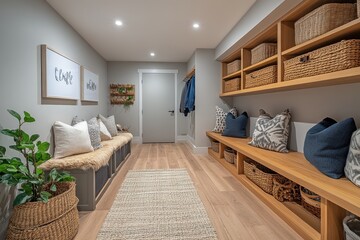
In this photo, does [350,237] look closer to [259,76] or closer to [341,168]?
[341,168]

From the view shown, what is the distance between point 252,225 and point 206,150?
2.70 metres

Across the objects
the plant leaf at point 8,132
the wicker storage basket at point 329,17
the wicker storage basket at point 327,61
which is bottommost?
the plant leaf at point 8,132

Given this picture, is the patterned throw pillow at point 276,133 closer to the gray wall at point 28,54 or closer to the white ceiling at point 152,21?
the white ceiling at point 152,21

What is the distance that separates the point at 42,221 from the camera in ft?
4.69

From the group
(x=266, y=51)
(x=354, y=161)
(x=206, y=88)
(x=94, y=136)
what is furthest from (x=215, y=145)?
(x=354, y=161)

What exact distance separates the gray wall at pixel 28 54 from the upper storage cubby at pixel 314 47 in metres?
2.48

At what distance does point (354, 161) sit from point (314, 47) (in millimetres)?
1144

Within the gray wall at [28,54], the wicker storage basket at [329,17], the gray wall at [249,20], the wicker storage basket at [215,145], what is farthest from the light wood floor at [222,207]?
the gray wall at [249,20]

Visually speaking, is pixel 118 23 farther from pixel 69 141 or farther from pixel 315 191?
pixel 315 191

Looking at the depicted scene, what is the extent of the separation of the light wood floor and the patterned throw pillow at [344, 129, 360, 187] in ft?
2.02

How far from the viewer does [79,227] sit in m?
1.77

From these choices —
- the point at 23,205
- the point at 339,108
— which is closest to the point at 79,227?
the point at 23,205

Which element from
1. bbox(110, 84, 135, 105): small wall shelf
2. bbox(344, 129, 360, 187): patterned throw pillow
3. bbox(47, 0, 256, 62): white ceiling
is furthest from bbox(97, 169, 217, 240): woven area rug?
bbox(110, 84, 135, 105): small wall shelf

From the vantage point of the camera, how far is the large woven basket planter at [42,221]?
139 cm
